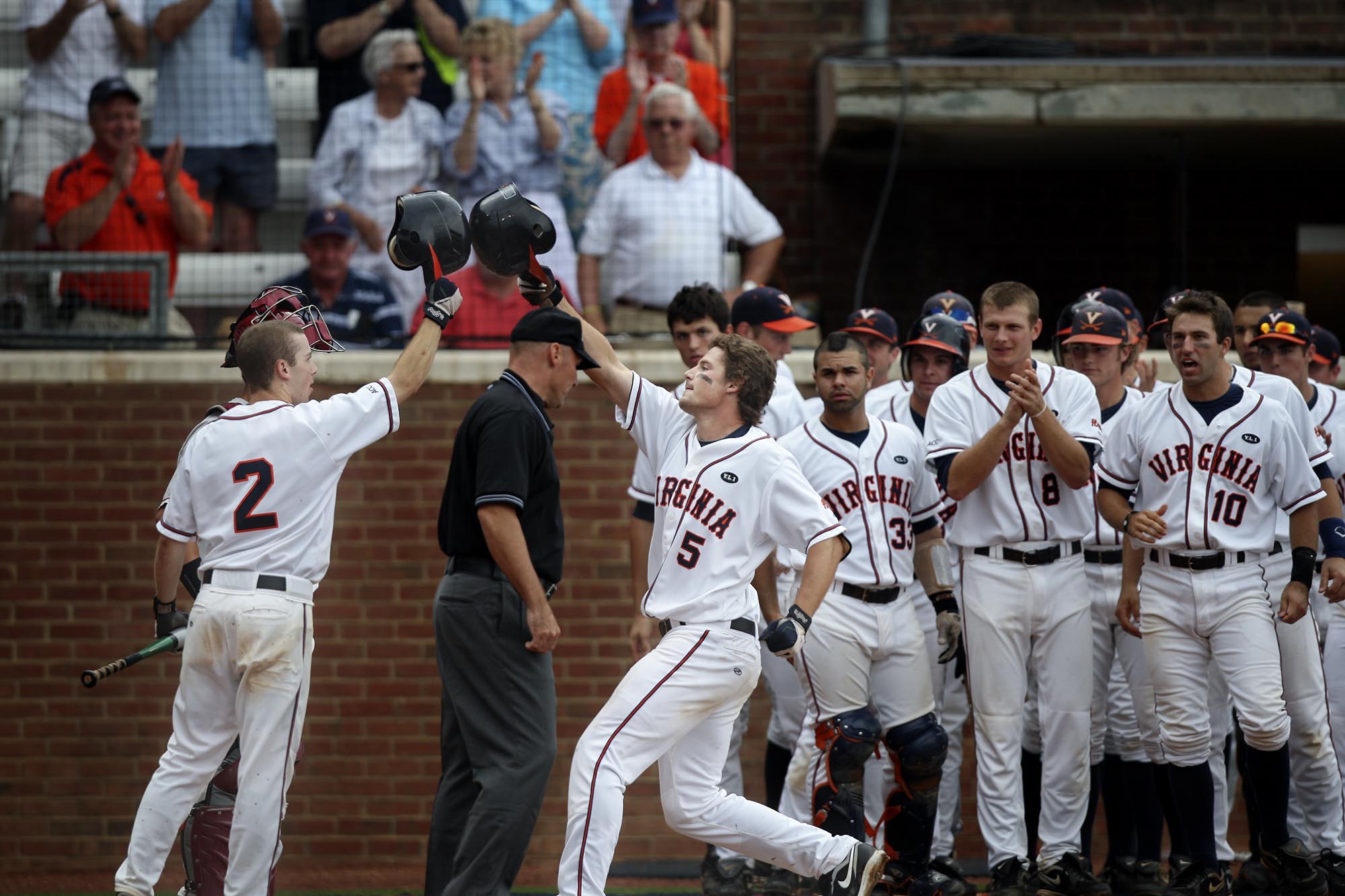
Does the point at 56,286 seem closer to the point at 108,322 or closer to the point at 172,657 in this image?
the point at 108,322

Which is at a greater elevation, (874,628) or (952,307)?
(952,307)

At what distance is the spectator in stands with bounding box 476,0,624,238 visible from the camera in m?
8.45

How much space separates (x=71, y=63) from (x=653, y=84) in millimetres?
3235

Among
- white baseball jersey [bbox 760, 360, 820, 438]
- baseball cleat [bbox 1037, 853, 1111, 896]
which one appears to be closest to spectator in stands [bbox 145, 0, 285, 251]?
white baseball jersey [bbox 760, 360, 820, 438]

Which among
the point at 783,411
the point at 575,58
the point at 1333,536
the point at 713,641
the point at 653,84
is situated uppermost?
the point at 575,58

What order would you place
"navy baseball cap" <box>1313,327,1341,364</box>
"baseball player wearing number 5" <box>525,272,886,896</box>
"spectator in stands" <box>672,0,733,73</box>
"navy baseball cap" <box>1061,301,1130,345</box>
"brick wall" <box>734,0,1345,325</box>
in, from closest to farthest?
"baseball player wearing number 5" <box>525,272,886,896</box>, "navy baseball cap" <box>1061,301,1130,345</box>, "navy baseball cap" <box>1313,327,1341,364</box>, "spectator in stands" <box>672,0,733,73</box>, "brick wall" <box>734,0,1345,325</box>

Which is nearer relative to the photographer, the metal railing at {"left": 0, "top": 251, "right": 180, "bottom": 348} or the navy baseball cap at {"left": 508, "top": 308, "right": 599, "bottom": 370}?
the navy baseball cap at {"left": 508, "top": 308, "right": 599, "bottom": 370}

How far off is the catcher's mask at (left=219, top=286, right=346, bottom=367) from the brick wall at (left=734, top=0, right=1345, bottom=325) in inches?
176

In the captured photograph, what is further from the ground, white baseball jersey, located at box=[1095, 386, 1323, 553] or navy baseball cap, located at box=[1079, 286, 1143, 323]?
navy baseball cap, located at box=[1079, 286, 1143, 323]

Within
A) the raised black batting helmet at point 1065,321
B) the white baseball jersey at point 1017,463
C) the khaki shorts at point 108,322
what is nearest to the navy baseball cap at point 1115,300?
the raised black batting helmet at point 1065,321

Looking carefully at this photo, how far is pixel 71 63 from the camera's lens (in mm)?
8531

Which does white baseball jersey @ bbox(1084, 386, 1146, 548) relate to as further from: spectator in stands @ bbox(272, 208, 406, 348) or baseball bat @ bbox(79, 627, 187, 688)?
spectator in stands @ bbox(272, 208, 406, 348)

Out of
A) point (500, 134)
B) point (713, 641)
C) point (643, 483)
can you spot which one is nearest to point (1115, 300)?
point (643, 483)

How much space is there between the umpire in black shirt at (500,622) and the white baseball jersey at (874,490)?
122cm
